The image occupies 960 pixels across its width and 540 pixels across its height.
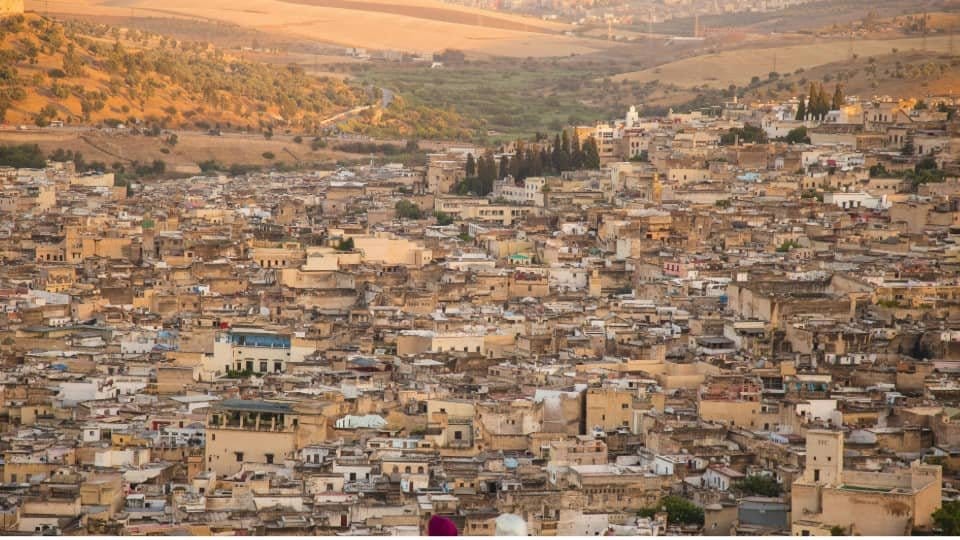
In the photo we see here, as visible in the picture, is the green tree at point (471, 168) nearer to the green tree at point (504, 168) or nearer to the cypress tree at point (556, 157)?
the green tree at point (504, 168)

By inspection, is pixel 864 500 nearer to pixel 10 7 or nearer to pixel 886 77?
pixel 886 77

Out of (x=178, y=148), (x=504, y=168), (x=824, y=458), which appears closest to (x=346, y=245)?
(x=504, y=168)

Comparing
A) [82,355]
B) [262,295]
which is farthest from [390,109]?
[82,355]

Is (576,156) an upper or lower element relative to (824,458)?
upper

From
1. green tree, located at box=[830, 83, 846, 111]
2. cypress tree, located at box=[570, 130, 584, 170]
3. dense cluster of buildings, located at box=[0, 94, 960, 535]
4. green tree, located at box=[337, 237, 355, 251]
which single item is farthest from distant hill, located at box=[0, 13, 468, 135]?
green tree, located at box=[337, 237, 355, 251]

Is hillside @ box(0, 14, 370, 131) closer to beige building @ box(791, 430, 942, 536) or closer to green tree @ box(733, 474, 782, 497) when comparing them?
green tree @ box(733, 474, 782, 497)
